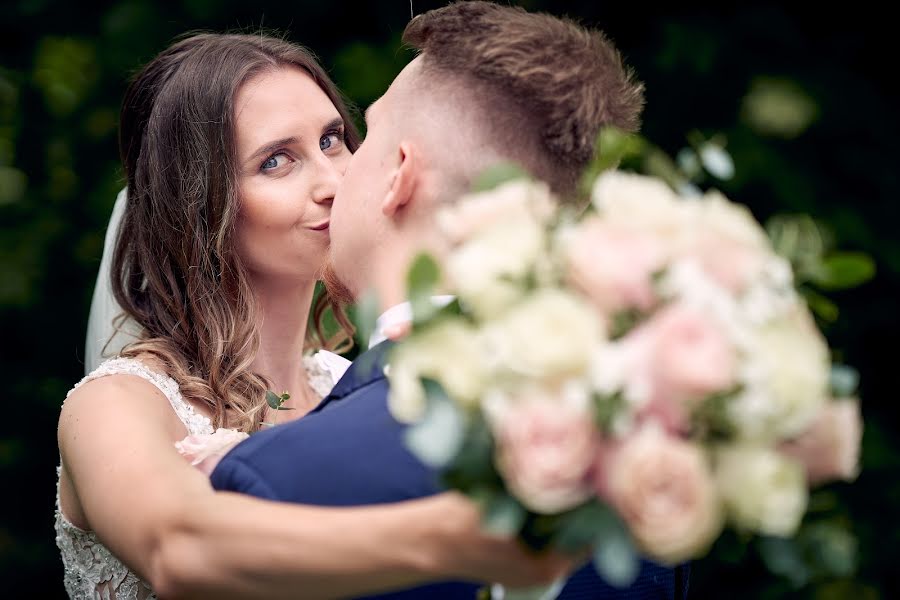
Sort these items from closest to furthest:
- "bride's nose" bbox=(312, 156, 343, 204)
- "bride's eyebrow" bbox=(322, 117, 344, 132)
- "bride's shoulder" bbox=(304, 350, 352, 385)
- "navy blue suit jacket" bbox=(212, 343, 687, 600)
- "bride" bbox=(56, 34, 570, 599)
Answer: "navy blue suit jacket" bbox=(212, 343, 687, 600), "bride" bbox=(56, 34, 570, 599), "bride's nose" bbox=(312, 156, 343, 204), "bride's eyebrow" bbox=(322, 117, 344, 132), "bride's shoulder" bbox=(304, 350, 352, 385)

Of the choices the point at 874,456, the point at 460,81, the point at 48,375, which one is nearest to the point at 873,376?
the point at 874,456

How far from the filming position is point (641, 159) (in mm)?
1794

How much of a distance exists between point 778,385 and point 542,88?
3.29 ft

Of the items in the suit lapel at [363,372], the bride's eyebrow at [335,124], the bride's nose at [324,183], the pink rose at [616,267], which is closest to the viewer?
the pink rose at [616,267]

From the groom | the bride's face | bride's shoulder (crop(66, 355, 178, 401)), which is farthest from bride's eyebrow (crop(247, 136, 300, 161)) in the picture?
the groom

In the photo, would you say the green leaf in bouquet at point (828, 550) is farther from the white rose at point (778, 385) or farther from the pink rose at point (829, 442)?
the white rose at point (778, 385)

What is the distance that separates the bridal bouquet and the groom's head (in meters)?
0.72

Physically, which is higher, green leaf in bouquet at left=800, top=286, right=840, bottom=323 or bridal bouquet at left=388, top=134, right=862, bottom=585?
bridal bouquet at left=388, top=134, right=862, bottom=585

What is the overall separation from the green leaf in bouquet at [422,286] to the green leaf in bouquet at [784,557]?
0.54 m

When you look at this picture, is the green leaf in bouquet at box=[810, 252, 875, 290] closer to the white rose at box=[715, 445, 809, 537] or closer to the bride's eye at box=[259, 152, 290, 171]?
the white rose at box=[715, 445, 809, 537]

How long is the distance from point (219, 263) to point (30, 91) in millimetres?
1388

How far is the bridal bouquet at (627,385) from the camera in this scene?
120 cm

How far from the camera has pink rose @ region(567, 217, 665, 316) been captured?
1284 millimetres

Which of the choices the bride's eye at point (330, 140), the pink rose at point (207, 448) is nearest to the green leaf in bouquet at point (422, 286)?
the pink rose at point (207, 448)
